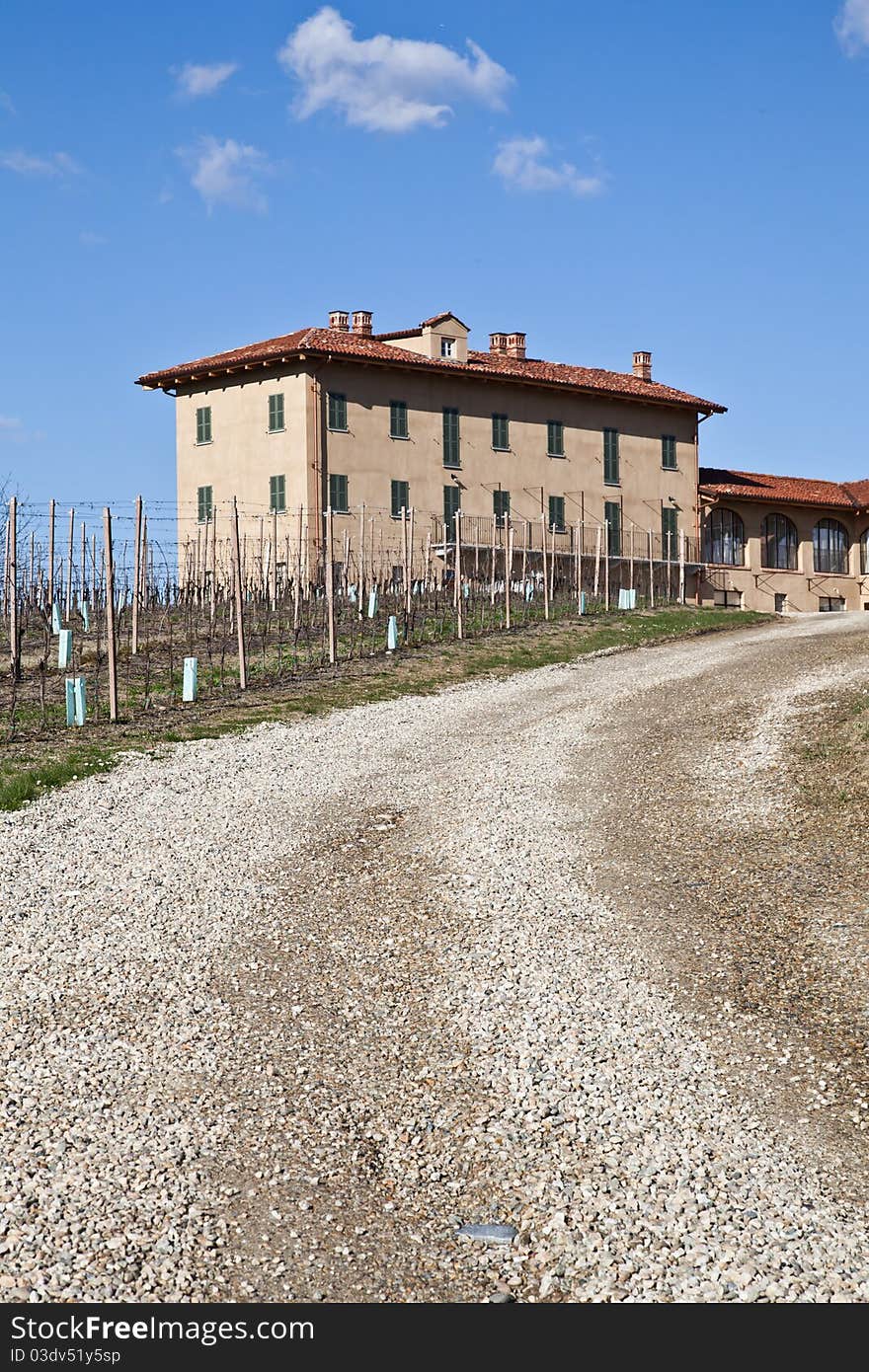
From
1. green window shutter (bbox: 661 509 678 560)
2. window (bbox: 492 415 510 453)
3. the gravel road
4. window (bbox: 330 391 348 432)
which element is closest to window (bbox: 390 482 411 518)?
window (bbox: 330 391 348 432)

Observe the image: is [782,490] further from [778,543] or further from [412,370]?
[412,370]

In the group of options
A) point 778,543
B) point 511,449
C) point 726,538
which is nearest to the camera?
point 511,449

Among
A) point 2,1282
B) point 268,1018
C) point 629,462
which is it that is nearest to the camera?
point 2,1282

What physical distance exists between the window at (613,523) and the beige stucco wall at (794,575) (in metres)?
4.07

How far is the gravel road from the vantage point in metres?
5.55

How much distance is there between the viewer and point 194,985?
8.66 m

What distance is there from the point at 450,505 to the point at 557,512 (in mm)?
4214

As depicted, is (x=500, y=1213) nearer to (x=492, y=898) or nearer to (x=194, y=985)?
(x=194, y=985)

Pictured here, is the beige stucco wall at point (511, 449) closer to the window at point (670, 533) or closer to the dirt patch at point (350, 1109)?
the window at point (670, 533)

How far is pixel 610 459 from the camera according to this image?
47.6m

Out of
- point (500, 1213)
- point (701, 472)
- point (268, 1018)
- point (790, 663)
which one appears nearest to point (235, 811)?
point (268, 1018)

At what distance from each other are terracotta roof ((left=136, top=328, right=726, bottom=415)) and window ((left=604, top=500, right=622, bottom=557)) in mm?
3673

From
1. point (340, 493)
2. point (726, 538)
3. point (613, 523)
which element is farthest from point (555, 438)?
point (340, 493)

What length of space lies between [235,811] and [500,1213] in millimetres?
8089
